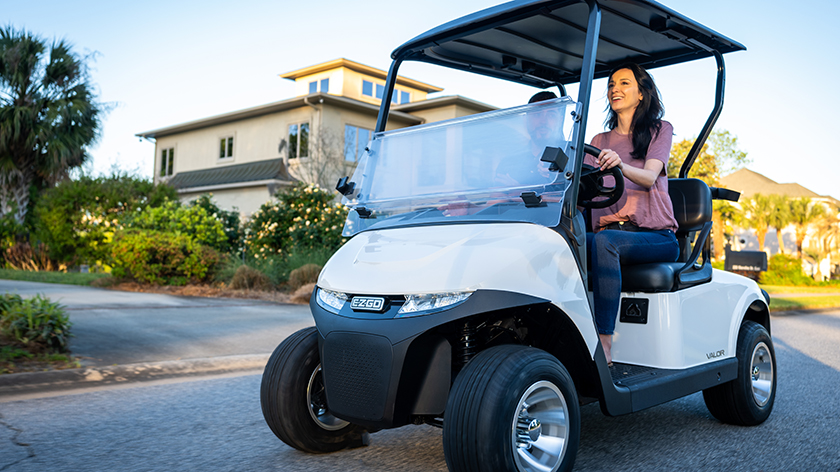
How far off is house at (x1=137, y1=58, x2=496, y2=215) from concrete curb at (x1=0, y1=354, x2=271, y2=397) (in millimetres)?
15962

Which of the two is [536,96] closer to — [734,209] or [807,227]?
[734,209]

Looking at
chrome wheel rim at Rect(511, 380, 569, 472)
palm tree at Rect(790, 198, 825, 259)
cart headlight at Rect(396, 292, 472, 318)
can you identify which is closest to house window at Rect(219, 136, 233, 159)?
cart headlight at Rect(396, 292, 472, 318)

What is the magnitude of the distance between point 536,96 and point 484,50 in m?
0.70

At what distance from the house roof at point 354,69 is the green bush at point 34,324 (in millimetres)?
23455

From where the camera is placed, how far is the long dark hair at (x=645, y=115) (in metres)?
3.99

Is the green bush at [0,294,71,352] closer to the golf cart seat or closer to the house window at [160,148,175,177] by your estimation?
the golf cart seat

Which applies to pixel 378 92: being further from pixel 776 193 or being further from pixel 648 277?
pixel 776 193

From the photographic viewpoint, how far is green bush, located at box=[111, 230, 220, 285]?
1255 cm

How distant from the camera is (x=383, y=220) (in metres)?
3.60

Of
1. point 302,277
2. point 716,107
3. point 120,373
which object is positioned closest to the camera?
point 716,107

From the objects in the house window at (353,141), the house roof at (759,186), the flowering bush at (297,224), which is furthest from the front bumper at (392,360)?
the house roof at (759,186)

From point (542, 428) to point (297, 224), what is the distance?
39.6 ft

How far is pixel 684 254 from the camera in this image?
177 inches

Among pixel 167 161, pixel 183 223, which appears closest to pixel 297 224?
pixel 183 223
